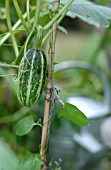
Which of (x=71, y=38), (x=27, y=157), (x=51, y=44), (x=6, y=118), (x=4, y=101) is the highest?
(x=51, y=44)

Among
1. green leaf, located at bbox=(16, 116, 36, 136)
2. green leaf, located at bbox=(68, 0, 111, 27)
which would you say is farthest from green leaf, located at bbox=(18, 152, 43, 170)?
green leaf, located at bbox=(68, 0, 111, 27)

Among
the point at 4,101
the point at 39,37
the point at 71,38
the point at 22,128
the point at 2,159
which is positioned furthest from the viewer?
the point at 71,38

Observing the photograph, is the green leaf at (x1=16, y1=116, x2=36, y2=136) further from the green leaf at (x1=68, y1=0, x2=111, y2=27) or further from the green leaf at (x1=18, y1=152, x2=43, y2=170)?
the green leaf at (x1=68, y1=0, x2=111, y2=27)

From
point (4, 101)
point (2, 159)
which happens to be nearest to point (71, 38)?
point (4, 101)

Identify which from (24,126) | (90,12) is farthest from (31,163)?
(90,12)

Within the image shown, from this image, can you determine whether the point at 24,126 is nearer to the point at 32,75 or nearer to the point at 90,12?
the point at 32,75

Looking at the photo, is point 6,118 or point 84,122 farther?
point 6,118

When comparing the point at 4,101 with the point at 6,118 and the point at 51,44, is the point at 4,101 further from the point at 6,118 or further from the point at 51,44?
the point at 51,44
